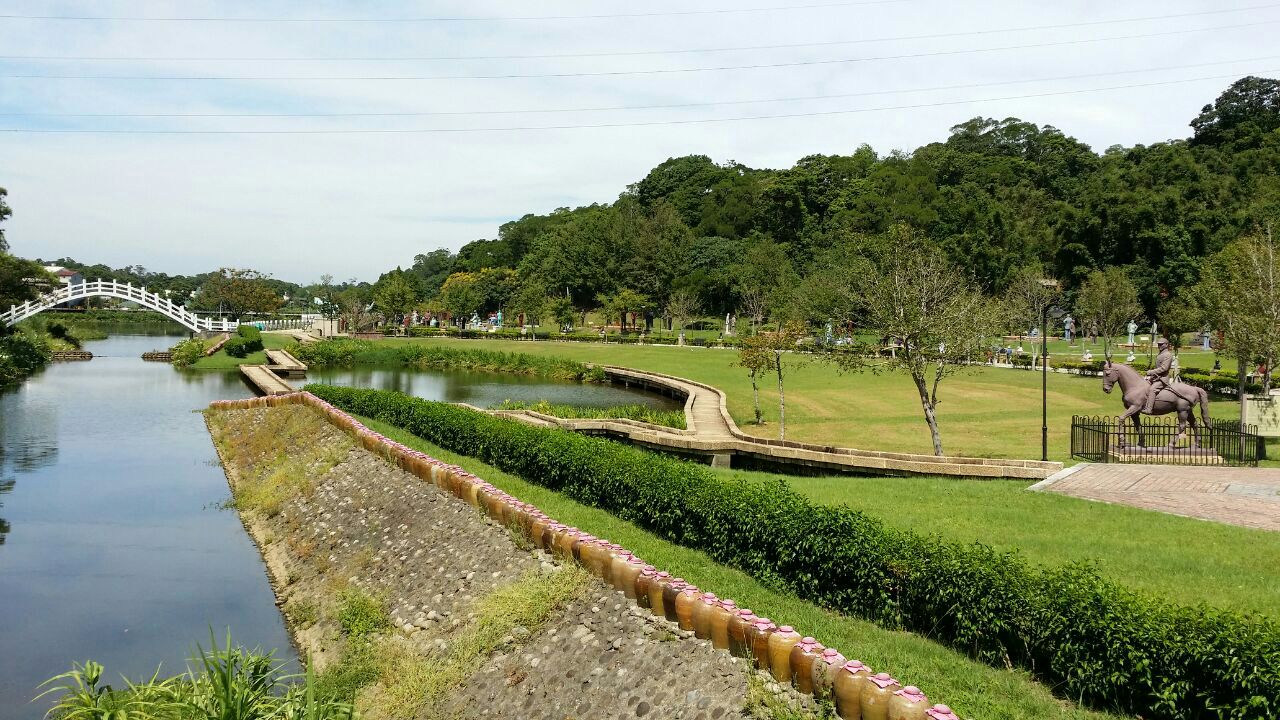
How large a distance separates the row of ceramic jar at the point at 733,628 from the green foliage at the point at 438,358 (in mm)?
39221

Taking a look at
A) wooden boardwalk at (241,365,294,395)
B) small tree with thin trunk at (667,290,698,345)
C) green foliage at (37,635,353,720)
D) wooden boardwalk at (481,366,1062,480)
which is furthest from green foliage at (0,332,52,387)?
small tree with thin trunk at (667,290,698,345)

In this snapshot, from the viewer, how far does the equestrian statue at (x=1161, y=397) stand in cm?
1969

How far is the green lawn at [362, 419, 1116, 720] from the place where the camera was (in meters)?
7.52

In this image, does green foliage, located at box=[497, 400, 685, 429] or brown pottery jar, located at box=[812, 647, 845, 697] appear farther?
green foliage, located at box=[497, 400, 685, 429]

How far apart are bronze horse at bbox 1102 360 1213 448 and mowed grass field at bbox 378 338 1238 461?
1755mm

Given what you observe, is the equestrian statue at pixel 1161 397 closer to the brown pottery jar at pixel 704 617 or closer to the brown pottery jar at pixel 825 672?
the brown pottery jar at pixel 704 617

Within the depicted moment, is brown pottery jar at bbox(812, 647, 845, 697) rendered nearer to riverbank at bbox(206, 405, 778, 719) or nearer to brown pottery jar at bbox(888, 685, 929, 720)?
brown pottery jar at bbox(888, 685, 929, 720)

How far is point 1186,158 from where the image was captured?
7038 cm

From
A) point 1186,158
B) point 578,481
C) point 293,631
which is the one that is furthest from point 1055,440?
point 1186,158

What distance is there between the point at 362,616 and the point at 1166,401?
677 inches

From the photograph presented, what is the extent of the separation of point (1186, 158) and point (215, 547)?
75.1 m

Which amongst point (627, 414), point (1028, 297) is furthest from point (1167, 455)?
point (1028, 297)

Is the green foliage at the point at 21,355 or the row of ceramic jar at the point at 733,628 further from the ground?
the green foliage at the point at 21,355

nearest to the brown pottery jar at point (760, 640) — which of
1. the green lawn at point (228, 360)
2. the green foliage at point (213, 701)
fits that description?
the green foliage at point (213, 701)
